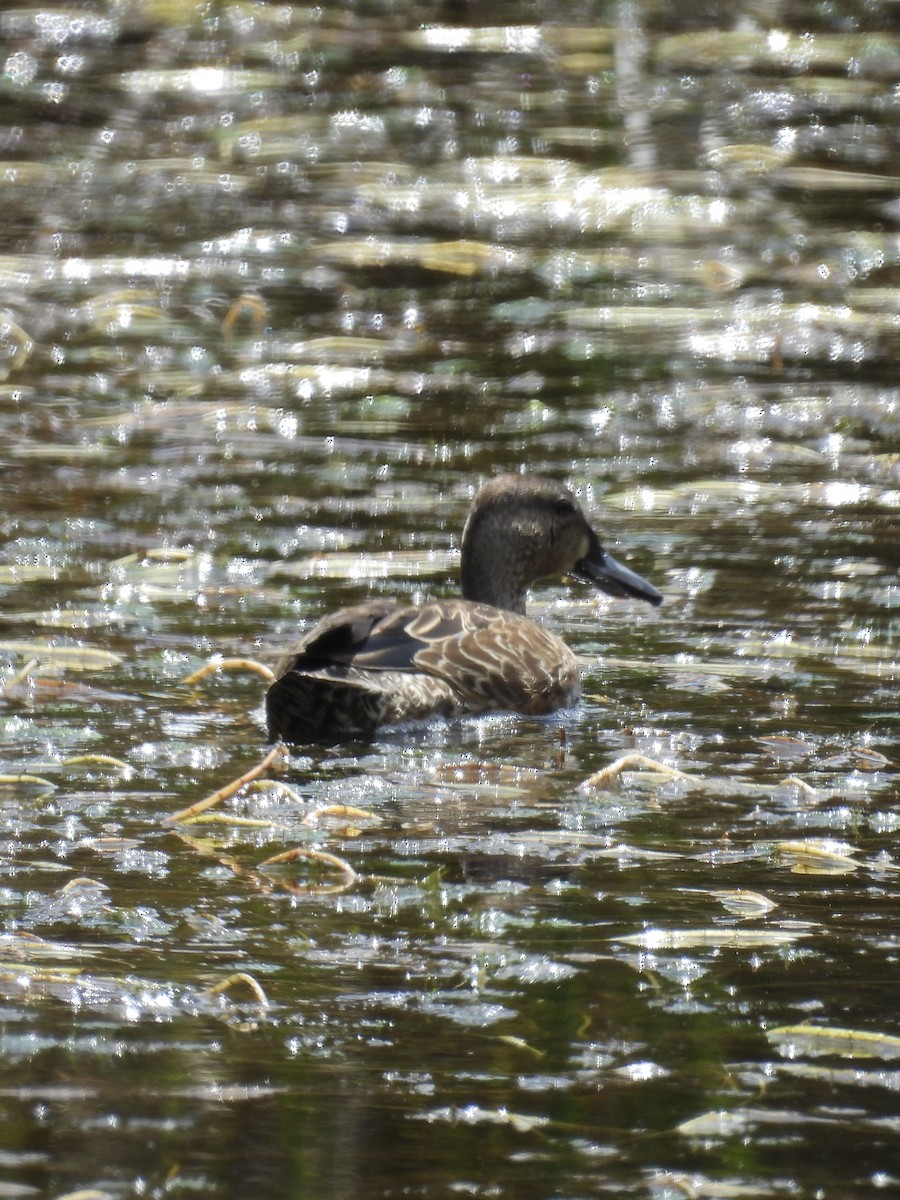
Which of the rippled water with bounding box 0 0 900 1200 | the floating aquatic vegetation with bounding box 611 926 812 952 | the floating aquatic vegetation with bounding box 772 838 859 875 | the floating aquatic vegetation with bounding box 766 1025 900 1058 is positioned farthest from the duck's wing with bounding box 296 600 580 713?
the floating aquatic vegetation with bounding box 766 1025 900 1058

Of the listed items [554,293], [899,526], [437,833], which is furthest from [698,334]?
[437,833]

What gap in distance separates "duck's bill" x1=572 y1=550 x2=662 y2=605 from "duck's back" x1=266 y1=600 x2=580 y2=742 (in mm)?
473

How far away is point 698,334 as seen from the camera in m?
12.7

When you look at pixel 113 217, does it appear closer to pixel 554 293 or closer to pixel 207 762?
pixel 554 293

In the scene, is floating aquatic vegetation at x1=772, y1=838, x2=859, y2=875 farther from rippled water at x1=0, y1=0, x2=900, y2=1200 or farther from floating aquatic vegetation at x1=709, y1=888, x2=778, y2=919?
floating aquatic vegetation at x1=709, y1=888, x2=778, y2=919

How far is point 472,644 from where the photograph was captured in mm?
8133

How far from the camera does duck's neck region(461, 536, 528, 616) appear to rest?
8953 millimetres

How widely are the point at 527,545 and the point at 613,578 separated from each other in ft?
1.01

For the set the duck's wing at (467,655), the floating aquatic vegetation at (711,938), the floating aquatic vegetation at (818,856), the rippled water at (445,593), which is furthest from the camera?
the duck's wing at (467,655)

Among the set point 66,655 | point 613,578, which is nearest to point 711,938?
point 66,655

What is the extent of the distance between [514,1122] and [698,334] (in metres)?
8.31

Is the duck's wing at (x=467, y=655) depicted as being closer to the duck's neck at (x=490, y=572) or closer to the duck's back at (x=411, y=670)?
the duck's back at (x=411, y=670)

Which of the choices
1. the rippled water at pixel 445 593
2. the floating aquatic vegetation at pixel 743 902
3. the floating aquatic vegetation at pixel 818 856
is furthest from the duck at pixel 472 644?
the floating aquatic vegetation at pixel 743 902

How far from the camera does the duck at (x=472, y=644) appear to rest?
7.60 metres
